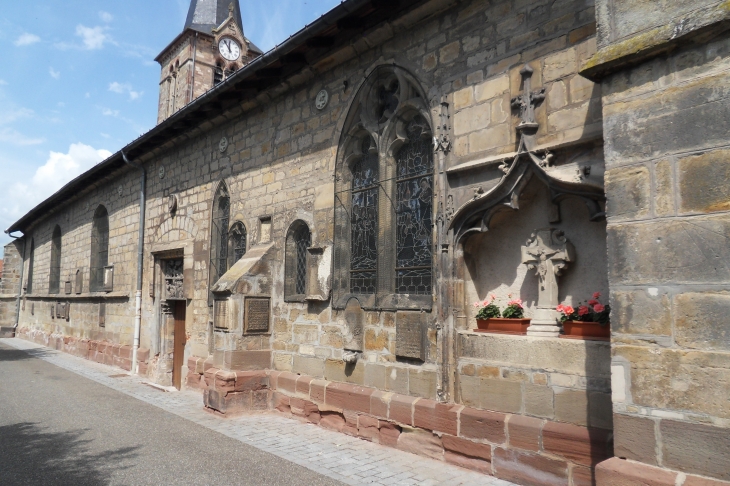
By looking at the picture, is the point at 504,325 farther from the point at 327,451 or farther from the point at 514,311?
the point at 327,451

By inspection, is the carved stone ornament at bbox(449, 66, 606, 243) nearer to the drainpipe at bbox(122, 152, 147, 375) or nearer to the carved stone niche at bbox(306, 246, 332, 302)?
the carved stone niche at bbox(306, 246, 332, 302)

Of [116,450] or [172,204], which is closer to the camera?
[116,450]

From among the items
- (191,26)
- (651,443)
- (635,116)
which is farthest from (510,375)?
(191,26)

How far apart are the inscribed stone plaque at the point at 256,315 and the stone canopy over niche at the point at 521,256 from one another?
364 centimetres

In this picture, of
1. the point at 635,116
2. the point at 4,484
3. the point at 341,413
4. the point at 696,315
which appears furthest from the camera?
the point at 341,413

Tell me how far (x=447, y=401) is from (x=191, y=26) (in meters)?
25.7

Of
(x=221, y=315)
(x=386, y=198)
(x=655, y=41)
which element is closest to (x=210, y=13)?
(x=221, y=315)

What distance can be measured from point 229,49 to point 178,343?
18.5 meters

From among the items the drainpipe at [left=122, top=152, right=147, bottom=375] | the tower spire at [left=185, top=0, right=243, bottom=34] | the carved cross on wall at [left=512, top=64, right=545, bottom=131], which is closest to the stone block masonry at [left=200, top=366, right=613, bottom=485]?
the carved cross on wall at [left=512, top=64, right=545, bottom=131]

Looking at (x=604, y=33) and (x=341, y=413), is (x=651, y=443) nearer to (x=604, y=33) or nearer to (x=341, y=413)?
(x=604, y=33)

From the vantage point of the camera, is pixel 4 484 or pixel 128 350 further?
pixel 128 350

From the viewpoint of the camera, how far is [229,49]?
25922 mm

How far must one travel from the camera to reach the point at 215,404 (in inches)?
304

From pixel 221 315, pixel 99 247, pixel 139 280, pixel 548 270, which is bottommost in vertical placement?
pixel 221 315
